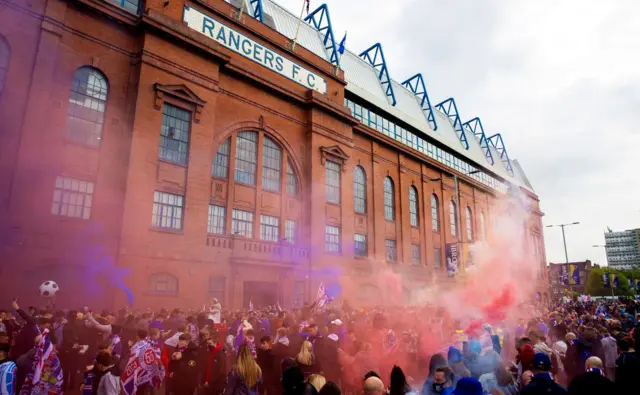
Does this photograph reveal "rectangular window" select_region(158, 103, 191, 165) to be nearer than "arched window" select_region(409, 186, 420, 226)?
Yes

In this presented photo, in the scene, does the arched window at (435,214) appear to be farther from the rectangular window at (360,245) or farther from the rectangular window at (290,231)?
the rectangular window at (290,231)

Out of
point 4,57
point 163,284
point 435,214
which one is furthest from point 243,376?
point 435,214

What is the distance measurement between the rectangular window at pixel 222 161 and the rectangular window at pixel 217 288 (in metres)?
5.91

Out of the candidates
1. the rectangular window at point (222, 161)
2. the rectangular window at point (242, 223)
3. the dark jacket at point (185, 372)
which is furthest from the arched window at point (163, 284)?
the dark jacket at point (185, 372)

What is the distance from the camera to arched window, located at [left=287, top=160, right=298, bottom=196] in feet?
90.5

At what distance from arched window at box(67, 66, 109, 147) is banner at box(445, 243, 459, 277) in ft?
109

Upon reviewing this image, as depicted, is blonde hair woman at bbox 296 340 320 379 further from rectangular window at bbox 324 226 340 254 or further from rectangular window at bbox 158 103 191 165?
rectangular window at bbox 324 226 340 254

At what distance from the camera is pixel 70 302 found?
16984 millimetres

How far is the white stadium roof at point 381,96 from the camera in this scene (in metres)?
32.3

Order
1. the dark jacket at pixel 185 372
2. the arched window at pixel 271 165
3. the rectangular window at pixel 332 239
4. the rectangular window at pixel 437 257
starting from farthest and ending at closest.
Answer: the rectangular window at pixel 437 257 < the rectangular window at pixel 332 239 < the arched window at pixel 271 165 < the dark jacket at pixel 185 372

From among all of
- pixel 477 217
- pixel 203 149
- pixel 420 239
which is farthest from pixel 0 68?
pixel 477 217

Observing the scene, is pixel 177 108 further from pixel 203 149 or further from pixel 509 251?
pixel 509 251

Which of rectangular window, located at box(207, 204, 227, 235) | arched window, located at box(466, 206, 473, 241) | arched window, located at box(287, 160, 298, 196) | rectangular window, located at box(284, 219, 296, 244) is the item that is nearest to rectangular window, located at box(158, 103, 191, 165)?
rectangular window, located at box(207, 204, 227, 235)

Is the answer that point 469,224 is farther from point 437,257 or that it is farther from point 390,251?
point 390,251
